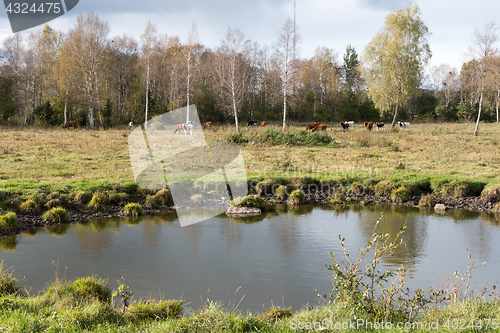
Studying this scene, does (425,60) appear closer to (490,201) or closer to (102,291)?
(490,201)

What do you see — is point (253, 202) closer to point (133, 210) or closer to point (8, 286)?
point (133, 210)

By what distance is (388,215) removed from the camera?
13820 mm

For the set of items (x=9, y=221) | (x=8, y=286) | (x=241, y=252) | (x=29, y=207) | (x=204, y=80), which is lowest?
(x=241, y=252)

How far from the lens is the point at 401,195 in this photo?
15727 millimetres

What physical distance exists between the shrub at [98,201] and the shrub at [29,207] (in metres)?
1.65

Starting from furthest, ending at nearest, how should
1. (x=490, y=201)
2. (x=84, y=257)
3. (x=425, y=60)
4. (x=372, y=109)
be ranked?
→ (x=372, y=109), (x=425, y=60), (x=490, y=201), (x=84, y=257)

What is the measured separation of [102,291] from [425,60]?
126ft

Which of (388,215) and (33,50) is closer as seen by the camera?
(388,215)

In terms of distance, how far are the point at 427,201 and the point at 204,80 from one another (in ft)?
125

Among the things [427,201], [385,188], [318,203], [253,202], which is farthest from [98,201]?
[427,201]

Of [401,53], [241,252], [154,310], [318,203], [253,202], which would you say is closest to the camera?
[154,310]

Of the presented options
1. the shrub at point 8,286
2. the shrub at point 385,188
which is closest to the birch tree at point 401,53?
the shrub at point 385,188

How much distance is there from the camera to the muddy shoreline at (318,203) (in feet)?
39.5

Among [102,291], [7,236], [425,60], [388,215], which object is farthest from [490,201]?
[425,60]
